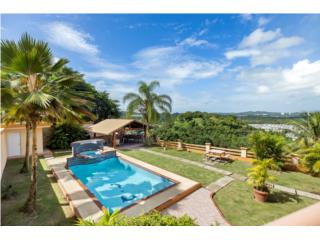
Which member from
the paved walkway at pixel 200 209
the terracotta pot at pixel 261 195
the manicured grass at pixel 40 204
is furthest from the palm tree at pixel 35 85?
the terracotta pot at pixel 261 195

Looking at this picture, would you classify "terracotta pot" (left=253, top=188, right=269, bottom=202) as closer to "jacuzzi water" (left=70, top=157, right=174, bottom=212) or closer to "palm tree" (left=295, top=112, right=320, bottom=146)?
"jacuzzi water" (left=70, top=157, right=174, bottom=212)

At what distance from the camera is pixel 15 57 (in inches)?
173

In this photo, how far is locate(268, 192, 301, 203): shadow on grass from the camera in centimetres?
604

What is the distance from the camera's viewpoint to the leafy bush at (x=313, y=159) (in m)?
7.56

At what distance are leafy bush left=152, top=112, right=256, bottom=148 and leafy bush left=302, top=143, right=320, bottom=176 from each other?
11.0 feet

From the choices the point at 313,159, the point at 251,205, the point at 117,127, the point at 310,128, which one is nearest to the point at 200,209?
the point at 251,205

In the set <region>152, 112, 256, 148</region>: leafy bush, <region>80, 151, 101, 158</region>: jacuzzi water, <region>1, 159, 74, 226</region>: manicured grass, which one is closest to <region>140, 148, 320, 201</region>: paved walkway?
<region>152, 112, 256, 148</region>: leafy bush

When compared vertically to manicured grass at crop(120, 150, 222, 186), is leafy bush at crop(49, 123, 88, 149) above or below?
above

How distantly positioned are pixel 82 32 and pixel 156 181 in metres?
7.59

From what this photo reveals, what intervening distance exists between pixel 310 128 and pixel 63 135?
18142 mm

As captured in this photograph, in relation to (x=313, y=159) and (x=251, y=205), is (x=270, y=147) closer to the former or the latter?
(x=313, y=159)

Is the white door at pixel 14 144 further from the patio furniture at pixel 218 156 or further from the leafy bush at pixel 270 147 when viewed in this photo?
the leafy bush at pixel 270 147
